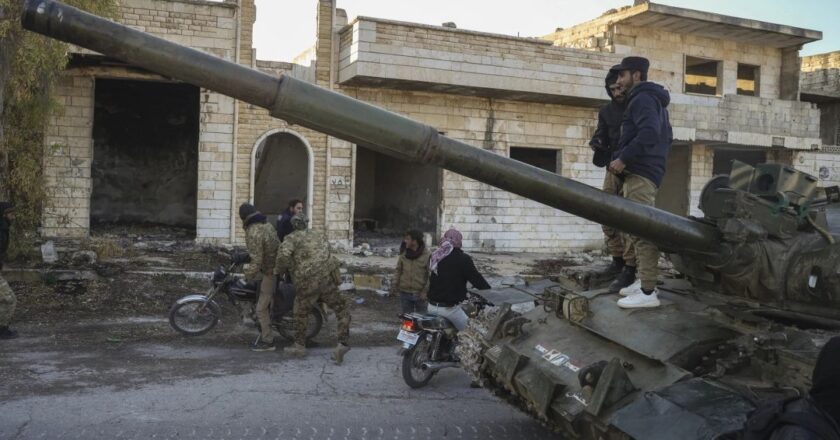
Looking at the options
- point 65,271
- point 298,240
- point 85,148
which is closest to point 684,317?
point 298,240

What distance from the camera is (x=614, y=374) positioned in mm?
4094

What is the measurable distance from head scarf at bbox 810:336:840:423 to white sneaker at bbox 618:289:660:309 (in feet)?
7.12

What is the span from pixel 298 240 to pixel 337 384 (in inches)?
68.9

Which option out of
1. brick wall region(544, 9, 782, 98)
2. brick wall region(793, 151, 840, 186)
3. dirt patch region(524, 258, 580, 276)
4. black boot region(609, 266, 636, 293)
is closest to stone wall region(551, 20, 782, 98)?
brick wall region(544, 9, 782, 98)

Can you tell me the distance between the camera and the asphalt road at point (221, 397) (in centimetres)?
542

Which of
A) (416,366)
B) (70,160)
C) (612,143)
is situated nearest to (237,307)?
(416,366)

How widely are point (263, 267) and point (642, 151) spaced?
480cm

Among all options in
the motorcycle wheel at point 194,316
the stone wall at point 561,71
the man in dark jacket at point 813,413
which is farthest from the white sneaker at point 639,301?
the stone wall at point 561,71

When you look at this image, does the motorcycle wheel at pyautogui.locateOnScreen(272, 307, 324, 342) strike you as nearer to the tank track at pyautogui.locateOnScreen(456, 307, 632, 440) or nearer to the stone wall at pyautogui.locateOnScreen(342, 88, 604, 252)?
the tank track at pyautogui.locateOnScreen(456, 307, 632, 440)

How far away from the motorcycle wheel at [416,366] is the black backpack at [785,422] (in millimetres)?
4090

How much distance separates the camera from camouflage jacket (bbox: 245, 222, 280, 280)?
818cm

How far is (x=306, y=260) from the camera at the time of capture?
776cm

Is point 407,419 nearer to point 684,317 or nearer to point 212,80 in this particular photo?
point 684,317

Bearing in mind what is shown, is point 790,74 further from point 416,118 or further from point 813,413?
point 813,413
